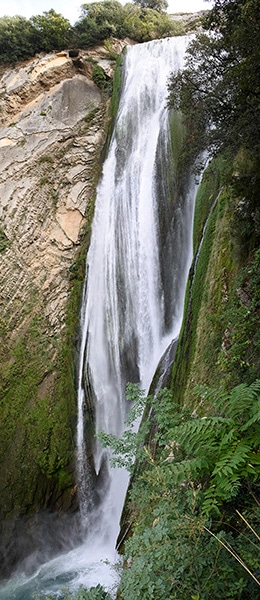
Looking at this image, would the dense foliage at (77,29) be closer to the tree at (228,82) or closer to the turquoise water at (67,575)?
the tree at (228,82)

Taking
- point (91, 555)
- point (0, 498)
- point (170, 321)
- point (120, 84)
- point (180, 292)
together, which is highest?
point (120, 84)

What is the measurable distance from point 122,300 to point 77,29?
1598 centimetres

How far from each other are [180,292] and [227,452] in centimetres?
779

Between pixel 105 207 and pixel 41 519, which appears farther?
pixel 105 207

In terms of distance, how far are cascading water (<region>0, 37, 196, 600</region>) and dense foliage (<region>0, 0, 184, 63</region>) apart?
307 inches

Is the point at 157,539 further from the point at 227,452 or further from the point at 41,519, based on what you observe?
the point at 41,519

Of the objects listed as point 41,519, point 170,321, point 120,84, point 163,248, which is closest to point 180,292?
point 170,321

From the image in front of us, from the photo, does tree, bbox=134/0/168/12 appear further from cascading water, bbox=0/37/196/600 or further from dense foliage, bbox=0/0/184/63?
cascading water, bbox=0/37/196/600

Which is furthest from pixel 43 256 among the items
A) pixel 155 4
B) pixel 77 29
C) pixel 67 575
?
pixel 155 4

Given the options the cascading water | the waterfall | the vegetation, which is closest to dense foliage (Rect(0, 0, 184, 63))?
the waterfall

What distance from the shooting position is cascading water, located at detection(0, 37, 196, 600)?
9.35m

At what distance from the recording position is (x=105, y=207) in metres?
13.6

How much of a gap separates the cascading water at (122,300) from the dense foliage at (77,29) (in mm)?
7787

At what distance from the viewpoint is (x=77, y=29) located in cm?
1875
